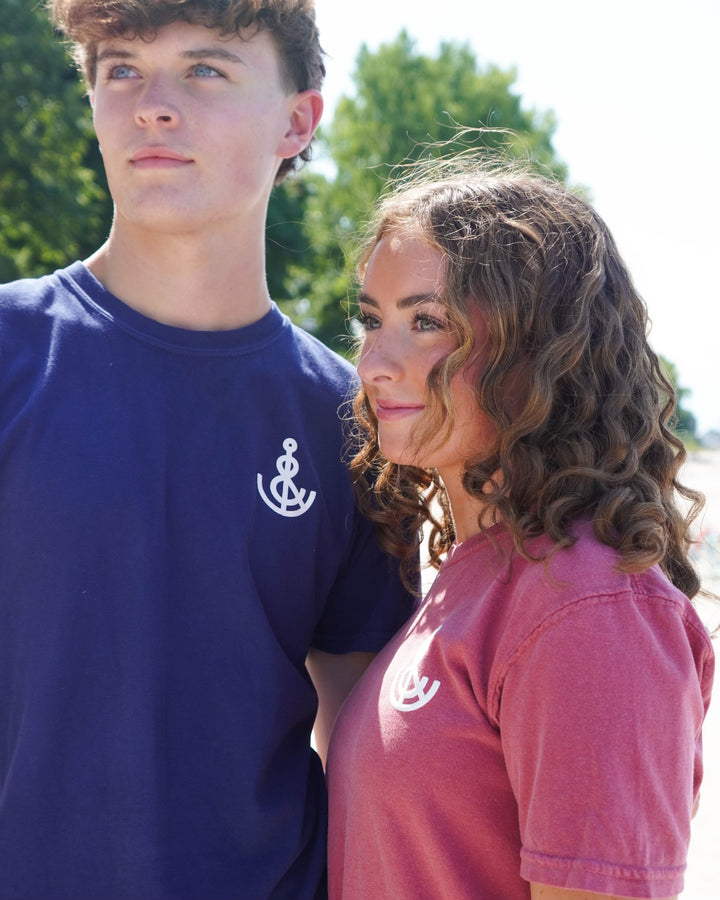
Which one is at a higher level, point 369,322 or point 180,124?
point 180,124

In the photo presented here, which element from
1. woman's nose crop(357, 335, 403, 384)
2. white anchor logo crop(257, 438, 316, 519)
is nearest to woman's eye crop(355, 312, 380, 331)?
woman's nose crop(357, 335, 403, 384)

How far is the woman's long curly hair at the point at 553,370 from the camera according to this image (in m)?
1.93

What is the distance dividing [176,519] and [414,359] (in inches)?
24.0

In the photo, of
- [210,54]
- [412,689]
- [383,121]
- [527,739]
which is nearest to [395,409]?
[412,689]

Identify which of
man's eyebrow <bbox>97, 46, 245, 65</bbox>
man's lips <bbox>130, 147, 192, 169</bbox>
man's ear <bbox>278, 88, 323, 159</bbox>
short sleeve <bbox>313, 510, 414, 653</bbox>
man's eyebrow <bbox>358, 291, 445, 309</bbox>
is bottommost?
short sleeve <bbox>313, 510, 414, 653</bbox>

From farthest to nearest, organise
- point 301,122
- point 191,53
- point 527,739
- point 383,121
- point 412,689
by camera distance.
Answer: point 383,121
point 301,122
point 191,53
point 412,689
point 527,739

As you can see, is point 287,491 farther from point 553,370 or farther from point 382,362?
point 553,370

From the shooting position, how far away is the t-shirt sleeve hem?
5.10 feet

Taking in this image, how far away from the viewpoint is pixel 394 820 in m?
1.90

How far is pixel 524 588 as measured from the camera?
180cm

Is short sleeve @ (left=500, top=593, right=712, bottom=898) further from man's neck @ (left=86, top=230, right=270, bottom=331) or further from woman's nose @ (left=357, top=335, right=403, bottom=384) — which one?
man's neck @ (left=86, top=230, right=270, bottom=331)

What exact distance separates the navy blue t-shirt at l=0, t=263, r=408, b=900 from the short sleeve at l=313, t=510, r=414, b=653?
0.14 m

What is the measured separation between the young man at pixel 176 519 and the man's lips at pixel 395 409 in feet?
0.94

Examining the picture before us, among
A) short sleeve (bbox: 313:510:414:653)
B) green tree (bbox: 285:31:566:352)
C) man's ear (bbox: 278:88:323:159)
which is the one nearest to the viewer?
short sleeve (bbox: 313:510:414:653)
